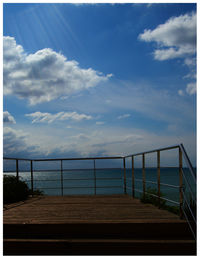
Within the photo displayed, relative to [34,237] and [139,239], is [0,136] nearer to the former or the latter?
[34,237]

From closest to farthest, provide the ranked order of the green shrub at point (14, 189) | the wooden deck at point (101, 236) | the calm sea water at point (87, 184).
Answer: the wooden deck at point (101, 236)
the green shrub at point (14, 189)
the calm sea water at point (87, 184)

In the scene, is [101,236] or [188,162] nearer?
[188,162]

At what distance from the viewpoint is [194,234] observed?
284cm

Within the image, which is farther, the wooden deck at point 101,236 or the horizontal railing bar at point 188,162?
the wooden deck at point 101,236

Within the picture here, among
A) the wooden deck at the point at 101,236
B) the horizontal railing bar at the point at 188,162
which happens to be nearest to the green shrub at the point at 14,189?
the wooden deck at the point at 101,236

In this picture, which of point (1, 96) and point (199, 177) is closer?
point (199, 177)

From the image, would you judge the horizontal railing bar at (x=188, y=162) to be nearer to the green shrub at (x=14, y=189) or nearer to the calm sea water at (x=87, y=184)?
the calm sea water at (x=87, y=184)

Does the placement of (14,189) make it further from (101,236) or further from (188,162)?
(188,162)

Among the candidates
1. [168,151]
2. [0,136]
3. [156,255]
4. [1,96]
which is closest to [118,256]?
[156,255]

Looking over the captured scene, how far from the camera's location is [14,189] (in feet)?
20.4

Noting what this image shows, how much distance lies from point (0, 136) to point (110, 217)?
1961 millimetres

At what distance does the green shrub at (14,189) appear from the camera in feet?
19.6

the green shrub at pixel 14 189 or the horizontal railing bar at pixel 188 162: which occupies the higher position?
the horizontal railing bar at pixel 188 162

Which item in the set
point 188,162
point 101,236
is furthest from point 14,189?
point 188,162
